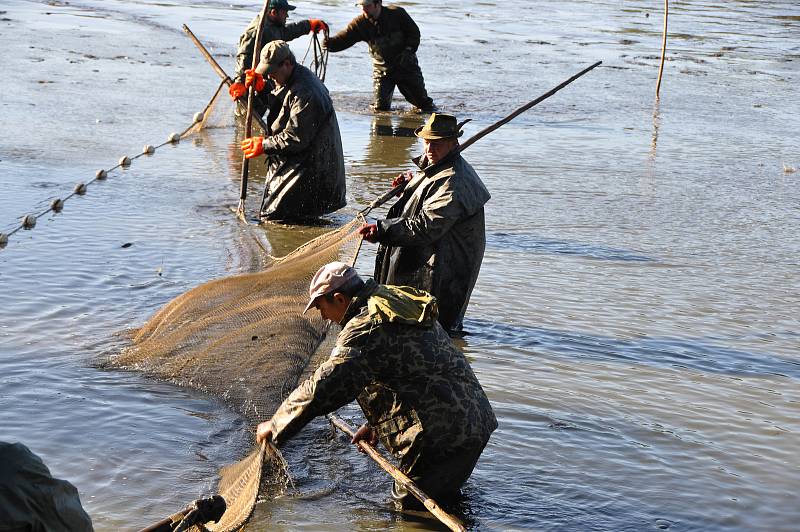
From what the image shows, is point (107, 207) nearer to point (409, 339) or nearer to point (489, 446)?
point (489, 446)

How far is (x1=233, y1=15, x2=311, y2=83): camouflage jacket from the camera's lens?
1259cm

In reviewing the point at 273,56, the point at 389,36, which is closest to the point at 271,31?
the point at 389,36

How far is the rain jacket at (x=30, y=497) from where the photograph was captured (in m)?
2.76

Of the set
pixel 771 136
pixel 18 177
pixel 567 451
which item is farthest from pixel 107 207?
Answer: pixel 771 136

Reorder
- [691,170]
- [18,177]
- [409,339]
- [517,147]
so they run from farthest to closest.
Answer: [517,147], [691,170], [18,177], [409,339]

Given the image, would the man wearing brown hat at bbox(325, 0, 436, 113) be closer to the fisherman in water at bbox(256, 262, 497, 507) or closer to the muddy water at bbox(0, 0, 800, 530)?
the muddy water at bbox(0, 0, 800, 530)

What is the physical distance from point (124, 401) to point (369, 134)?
8.50 metres

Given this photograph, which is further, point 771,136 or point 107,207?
point 771,136

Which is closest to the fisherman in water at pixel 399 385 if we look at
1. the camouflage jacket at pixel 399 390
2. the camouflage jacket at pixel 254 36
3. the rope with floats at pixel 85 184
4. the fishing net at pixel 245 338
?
the camouflage jacket at pixel 399 390

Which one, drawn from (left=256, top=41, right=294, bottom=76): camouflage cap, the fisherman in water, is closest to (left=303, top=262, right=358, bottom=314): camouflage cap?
the fisherman in water

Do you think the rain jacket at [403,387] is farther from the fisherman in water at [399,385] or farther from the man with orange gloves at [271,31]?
the man with orange gloves at [271,31]

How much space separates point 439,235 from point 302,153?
3.23 metres

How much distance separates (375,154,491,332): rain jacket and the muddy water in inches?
23.2

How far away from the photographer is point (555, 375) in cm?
679
